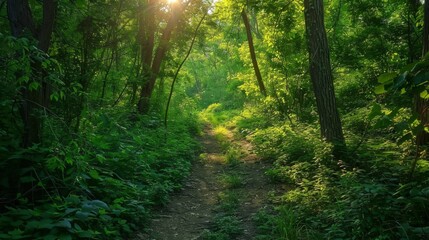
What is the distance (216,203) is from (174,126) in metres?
7.18

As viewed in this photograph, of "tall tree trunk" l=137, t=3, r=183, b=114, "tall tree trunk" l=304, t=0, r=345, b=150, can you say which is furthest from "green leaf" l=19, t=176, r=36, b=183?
"tall tree trunk" l=137, t=3, r=183, b=114

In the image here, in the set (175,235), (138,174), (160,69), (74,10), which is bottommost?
(175,235)

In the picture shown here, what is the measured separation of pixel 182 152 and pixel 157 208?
3973 millimetres

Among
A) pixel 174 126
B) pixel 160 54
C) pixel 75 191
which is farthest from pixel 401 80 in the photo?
pixel 174 126

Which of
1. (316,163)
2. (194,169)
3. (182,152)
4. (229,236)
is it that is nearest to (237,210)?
(229,236)

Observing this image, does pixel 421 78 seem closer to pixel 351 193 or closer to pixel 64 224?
pixel 64 224

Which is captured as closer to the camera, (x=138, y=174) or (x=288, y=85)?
(x=138, y=174)

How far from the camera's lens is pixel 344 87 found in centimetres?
1333

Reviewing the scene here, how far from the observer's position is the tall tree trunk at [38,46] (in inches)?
162

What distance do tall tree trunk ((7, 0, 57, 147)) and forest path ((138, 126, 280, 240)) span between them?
2213mm

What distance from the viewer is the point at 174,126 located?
45.8ft

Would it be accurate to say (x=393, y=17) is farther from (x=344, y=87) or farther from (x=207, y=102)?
(x=207, y=102)

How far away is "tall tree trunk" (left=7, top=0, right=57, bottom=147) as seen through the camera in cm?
412

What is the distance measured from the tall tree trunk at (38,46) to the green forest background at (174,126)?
0.02 m
